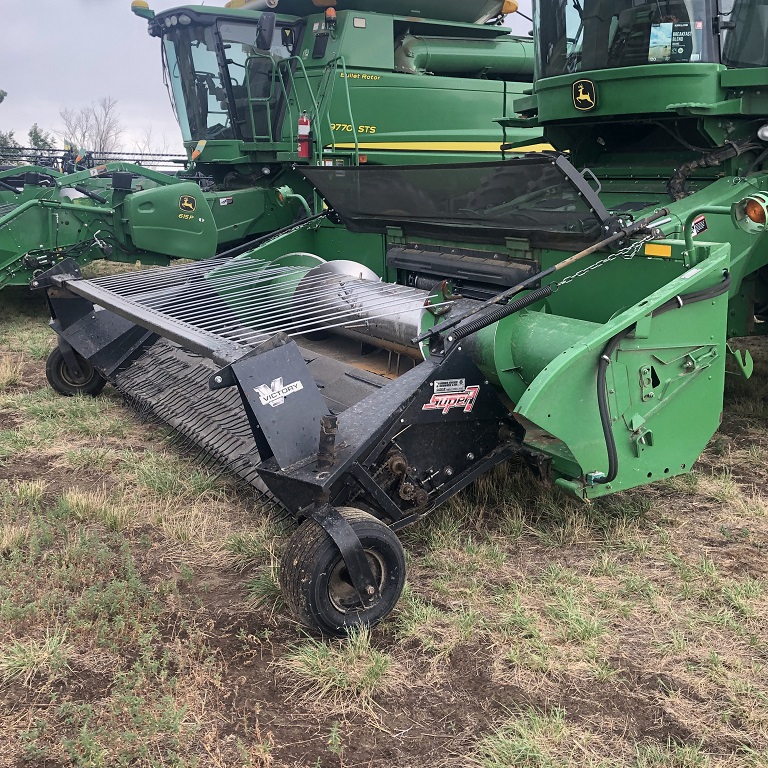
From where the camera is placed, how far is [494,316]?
2.79 meters

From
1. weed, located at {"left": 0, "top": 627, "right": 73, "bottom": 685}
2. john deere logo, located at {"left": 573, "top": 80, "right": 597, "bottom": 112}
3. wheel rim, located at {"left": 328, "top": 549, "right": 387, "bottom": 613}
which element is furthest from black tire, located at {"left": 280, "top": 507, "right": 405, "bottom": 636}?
john deere logo, located at {"left": 573, "top": 80, "right": 597, "bottom": 112}

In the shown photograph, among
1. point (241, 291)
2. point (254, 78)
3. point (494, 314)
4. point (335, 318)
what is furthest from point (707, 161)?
point (254, 78)

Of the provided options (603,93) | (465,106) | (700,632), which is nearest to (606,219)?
(603,93)

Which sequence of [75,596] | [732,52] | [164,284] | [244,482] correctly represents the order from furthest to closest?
[164,284], [732,52], [244,482], [75,596]

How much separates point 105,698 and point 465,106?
22.7 ft

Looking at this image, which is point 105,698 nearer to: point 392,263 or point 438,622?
point 438,622

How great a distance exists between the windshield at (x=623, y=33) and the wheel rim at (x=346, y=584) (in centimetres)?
277

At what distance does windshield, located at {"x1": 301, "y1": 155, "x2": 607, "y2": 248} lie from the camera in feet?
10.7

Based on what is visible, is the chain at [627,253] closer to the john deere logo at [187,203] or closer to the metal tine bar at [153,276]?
the metal tine bar at [153,276]

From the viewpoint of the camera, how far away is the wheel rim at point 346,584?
7.91ft

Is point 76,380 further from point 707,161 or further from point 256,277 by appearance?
point 707,161

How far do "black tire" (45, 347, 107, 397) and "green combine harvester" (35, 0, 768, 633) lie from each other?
0.04 feet

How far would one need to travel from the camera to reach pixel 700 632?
2451 mm

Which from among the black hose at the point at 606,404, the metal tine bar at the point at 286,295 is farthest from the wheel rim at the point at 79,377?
the black hose at the point at 606,404
